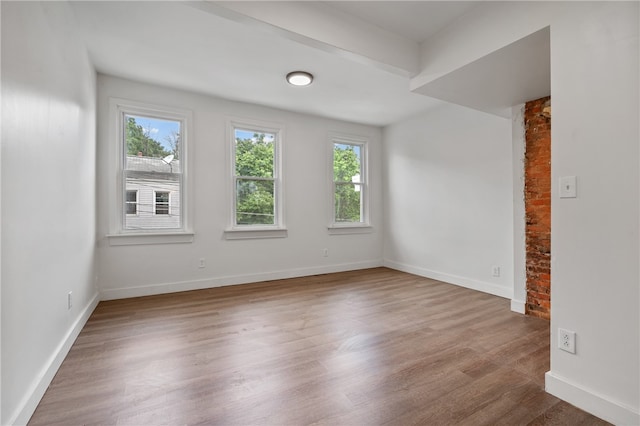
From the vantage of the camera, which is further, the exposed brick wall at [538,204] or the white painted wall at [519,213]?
the white painted wall at [519,213]

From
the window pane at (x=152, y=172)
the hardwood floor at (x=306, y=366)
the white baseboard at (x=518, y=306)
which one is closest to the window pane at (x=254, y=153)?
the window pane at (x=152, y=172)

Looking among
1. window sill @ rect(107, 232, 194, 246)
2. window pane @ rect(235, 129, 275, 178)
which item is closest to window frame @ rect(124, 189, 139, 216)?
window sill @ rect(107, 232, 194, 246)

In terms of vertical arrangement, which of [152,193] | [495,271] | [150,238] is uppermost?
[152,193]

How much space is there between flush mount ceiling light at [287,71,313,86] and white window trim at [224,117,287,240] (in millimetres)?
1163

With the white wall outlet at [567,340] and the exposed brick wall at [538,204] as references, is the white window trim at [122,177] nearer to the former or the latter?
the white wall outlet at [567,340]

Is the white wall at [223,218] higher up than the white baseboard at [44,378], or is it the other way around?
the white wall at [223,218]

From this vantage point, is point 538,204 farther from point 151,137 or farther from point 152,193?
point 151,137

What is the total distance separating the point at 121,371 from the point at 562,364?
2734mm

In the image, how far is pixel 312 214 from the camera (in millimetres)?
5023

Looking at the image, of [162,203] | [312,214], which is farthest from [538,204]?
[162,203]

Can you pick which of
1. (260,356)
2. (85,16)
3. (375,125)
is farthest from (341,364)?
(375,125)

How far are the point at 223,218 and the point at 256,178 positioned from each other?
0.78 m

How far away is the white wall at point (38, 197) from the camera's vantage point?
138 cm

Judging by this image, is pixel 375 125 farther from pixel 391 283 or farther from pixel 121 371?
pixel 121 371
